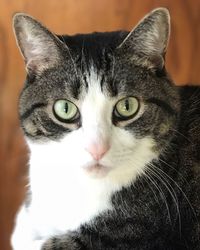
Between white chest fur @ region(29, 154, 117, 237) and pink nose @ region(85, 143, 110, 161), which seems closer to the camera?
pink nose @ region(85, 143, 110, 161)

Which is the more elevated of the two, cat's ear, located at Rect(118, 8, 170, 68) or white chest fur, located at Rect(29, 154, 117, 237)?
cat's ear, located at Rect(118, 8, 170, 68)

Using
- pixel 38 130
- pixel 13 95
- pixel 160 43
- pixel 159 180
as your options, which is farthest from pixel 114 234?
pixel 13 95

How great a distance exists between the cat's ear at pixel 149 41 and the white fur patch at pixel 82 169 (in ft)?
0.29

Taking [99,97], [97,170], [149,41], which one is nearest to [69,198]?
[97,170]

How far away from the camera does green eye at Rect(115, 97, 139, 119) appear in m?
0.93

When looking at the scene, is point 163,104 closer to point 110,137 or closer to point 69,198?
point 110,137

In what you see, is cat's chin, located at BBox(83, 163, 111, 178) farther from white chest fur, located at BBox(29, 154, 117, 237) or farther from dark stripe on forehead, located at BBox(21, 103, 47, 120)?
dark stripe on forehead, located at BBox(21, 103, 47, 120)

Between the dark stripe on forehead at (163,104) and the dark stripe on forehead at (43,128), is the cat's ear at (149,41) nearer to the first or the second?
the dark stripe on forehead at (163,104)

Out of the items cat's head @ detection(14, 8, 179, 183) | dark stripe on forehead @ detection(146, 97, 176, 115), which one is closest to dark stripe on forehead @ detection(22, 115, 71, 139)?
cat's head @ detection(14, 8, 179, 183)

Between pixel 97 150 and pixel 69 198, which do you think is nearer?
pixel 97 150

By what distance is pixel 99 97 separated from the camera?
92cm

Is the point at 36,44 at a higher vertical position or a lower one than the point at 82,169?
higher

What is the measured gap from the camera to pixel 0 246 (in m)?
1.61

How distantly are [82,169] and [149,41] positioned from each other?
27 centimetres
